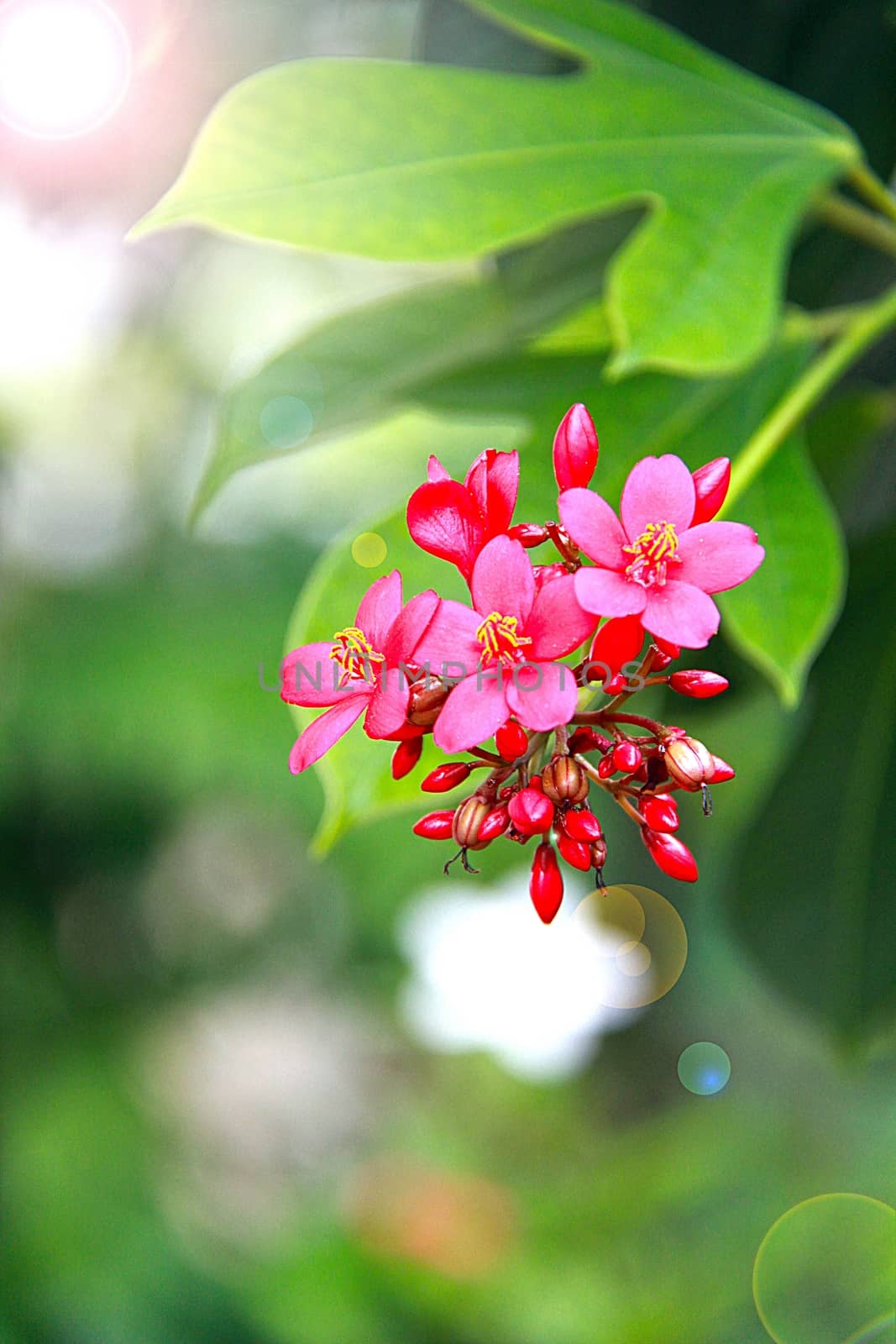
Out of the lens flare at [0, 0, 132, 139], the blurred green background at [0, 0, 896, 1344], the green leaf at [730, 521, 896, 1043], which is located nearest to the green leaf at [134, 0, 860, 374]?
the green leaf at [730, 521, 896, 1043]

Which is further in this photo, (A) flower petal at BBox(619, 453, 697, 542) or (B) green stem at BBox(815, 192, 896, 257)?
(B) green stem at BBox(815, 192, 896, 257)

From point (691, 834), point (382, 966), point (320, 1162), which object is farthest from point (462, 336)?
point (320, 1162)

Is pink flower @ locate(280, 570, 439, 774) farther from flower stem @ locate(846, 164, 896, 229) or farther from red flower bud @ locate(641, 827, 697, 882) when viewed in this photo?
flower stem @ locate(846, 164, 896, 229)

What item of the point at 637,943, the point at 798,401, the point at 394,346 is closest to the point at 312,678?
the point at 798,401

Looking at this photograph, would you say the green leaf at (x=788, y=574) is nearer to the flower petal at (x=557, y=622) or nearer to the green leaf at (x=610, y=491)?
the green leaf at (x=610, y=491)

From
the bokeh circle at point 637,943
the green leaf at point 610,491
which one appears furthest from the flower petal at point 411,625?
the bokeh circle at point 637,943
